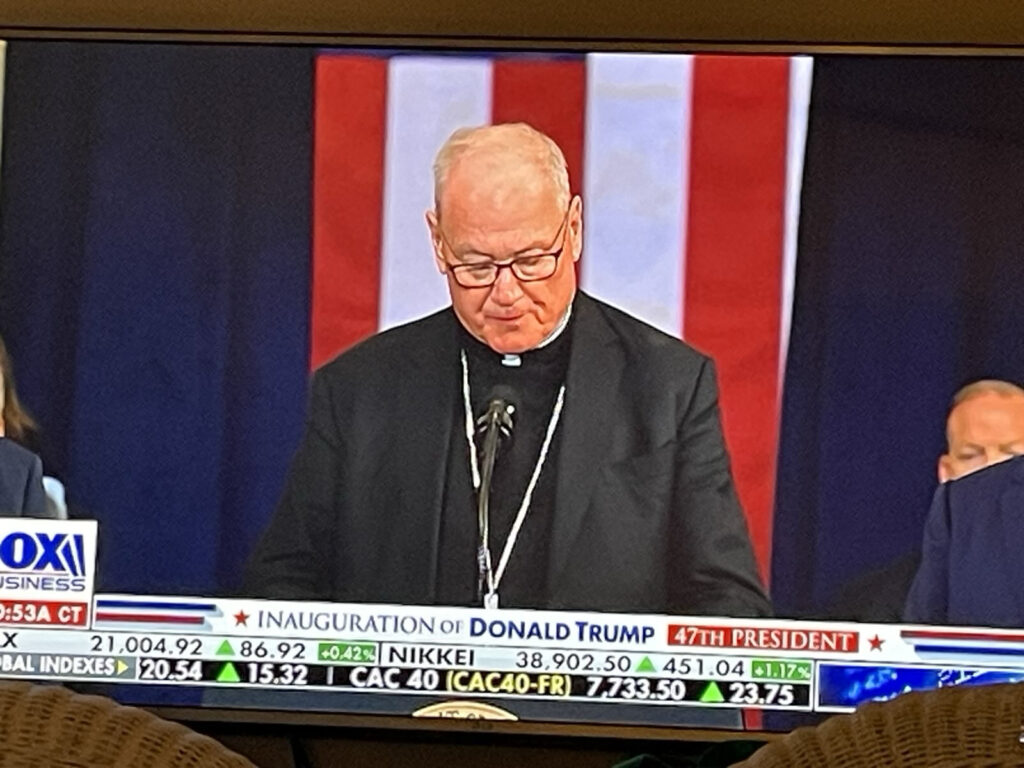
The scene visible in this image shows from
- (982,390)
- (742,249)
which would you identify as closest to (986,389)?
(982,390)

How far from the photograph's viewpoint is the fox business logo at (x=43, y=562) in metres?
2.42

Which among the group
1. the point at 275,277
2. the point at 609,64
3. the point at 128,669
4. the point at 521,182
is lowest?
the point at 128,669

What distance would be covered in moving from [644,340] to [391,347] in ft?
1.21

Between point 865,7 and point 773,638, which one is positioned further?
point 865,7

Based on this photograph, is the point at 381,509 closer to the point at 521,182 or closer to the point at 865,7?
the point at 521,182

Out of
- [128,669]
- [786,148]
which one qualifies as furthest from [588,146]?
[128,669]

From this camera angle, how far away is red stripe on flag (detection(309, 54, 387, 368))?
2424 mm

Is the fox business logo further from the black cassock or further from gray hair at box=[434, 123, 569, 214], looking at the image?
gray hair at box=[434, 123, 569, 214]

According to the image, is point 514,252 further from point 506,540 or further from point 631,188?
point 506,540

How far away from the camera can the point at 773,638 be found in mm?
2361

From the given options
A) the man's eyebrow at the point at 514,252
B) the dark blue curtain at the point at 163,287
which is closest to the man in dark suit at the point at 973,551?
the man's eyebrow at the point at 514,252

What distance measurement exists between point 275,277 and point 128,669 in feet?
2.00

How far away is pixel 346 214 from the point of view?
243 centimetres

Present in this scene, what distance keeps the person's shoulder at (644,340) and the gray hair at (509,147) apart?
0.16 metres
